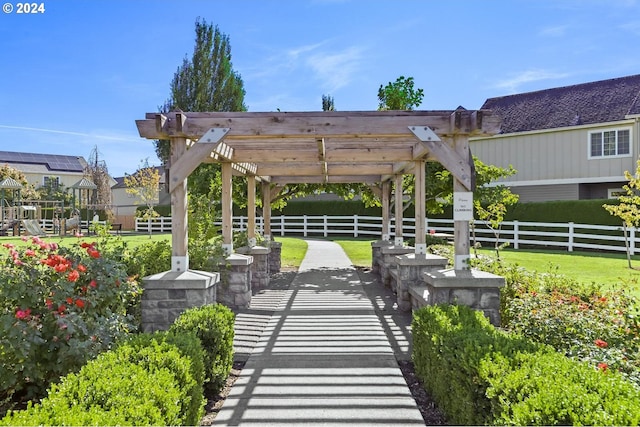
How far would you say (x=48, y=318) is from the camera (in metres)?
4.06

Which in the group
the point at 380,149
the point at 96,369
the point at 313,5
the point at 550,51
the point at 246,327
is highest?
the point at 550,51

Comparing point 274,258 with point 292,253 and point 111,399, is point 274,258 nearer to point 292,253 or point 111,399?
point 292,253

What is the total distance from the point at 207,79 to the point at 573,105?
78.3 feet

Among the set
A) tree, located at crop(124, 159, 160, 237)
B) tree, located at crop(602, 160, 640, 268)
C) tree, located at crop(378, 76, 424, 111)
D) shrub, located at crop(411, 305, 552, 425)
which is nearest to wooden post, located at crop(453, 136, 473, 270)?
shrub, located at crop(411, 305, 552, 425)

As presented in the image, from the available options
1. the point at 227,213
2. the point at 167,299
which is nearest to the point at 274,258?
the point at 227,213

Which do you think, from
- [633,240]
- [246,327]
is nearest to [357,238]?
[633,240]

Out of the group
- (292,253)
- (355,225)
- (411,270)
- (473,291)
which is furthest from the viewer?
(355,225)

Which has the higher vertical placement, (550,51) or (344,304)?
(550,51)

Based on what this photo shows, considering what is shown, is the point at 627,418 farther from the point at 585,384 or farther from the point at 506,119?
the point at 506,119

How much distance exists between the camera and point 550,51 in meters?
11.7

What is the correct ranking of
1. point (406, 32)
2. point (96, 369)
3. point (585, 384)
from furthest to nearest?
point (406, 32) < point (96, 369) < point (585, 384)

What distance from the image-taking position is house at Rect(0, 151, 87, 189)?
4467 centimetres

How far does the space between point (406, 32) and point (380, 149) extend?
7.14ft

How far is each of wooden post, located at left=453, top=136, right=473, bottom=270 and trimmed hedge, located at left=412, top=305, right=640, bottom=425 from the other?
70.7 inches
